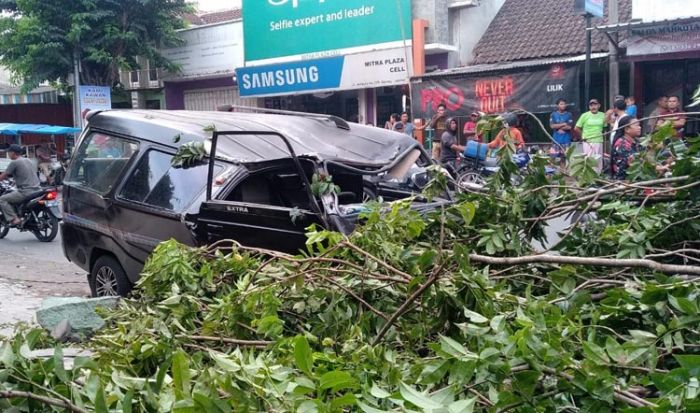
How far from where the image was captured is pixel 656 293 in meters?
2.06

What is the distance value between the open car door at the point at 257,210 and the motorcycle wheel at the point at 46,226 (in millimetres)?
5932


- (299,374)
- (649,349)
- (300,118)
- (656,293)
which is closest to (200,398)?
(299,374)

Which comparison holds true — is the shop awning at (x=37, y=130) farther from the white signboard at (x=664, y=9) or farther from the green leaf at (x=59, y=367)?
the green leaf at (x=59, y=367)

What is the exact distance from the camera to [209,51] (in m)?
22.9

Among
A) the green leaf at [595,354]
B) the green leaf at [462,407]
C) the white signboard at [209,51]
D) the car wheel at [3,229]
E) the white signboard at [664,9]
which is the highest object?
the white signboard at [209,51]

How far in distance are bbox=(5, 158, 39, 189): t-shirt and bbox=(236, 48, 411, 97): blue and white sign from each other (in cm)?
958

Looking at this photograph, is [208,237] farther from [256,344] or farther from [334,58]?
[334,58]

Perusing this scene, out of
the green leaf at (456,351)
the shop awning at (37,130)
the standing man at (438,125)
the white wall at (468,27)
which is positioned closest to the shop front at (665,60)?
the standing man at (438,125)

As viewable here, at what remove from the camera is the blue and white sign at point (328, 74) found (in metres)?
17.8

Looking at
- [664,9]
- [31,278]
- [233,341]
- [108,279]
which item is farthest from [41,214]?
[664,9]

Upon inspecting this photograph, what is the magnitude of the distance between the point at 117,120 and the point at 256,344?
4.28m

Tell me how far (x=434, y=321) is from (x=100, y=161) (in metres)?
4.69

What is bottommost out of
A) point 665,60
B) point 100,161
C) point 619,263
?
point 619,263

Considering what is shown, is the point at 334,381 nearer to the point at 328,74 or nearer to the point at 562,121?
the point at 562,121
